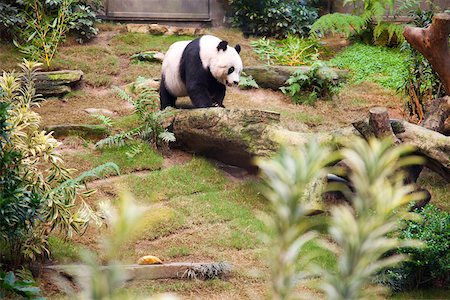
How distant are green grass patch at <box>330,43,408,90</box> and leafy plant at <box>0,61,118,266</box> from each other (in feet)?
23.1

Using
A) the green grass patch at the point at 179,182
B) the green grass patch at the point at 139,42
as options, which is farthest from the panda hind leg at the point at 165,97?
the green grass patch at the point at 139,42

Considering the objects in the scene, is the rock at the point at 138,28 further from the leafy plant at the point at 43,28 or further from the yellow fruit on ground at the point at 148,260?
the yellow fruit on ground at the point at 148,260

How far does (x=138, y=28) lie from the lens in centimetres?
1290

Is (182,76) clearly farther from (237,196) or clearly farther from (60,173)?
(60,173)

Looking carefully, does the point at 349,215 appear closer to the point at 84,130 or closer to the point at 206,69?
the point at 206,69

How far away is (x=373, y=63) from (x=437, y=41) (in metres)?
4.98

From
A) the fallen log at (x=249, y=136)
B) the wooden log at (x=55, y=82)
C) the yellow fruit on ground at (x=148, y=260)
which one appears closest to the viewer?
the yellow fruit on ground at (x=148, y=260)

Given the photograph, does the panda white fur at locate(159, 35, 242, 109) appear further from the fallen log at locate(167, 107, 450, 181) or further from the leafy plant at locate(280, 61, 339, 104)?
the leafy plant at locate(280, 61, 339, 104)

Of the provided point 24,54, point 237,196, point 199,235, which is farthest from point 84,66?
point 199,235

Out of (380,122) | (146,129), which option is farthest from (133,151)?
(380,122)

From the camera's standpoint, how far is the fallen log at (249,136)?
255 inches

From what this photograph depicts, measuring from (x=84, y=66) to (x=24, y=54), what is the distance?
1.04 meters

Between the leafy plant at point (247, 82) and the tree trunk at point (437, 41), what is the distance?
3.53 m

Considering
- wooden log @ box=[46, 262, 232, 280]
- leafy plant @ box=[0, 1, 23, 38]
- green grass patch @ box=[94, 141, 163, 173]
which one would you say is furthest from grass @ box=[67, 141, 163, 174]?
leafy plant @ box=[0, 1, 23, 38]
